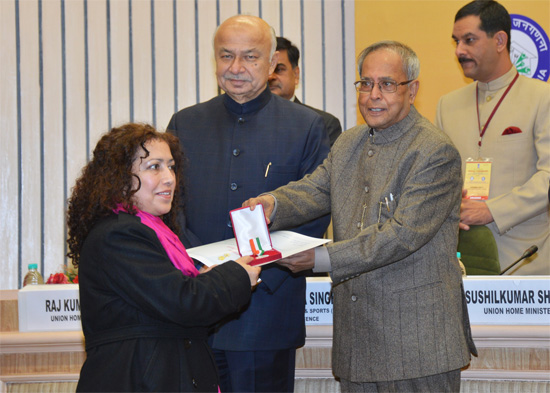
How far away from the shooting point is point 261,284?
2.54 m

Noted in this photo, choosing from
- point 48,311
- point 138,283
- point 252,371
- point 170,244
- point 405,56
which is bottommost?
point 252,371

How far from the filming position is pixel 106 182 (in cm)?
202

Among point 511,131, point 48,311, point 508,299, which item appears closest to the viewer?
point 508,299

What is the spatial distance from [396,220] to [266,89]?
0.94 meters

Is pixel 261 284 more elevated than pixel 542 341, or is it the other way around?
pixel 261 284

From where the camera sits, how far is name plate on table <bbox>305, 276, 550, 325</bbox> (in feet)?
9.18

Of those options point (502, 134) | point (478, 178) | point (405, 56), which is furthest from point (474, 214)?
point (405, 56)

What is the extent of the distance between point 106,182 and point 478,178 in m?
2.21

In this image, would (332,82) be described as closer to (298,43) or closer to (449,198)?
(298,43)

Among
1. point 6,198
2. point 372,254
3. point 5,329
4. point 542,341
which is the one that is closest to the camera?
point 372,254

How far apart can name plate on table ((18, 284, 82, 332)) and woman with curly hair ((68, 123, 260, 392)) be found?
931mm

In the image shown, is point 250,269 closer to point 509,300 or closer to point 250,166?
point 250,166

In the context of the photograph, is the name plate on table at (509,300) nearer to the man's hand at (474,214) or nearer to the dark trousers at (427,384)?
the man's hand at (474,214)

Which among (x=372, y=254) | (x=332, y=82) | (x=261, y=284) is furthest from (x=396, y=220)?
(x=332, y=82)
